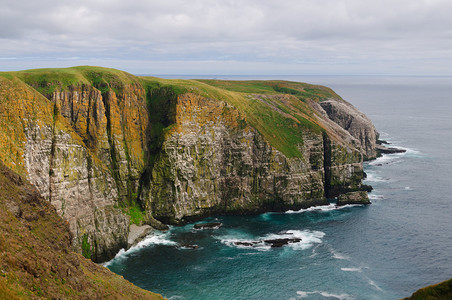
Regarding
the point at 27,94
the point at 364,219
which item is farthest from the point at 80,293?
the point at 364,219

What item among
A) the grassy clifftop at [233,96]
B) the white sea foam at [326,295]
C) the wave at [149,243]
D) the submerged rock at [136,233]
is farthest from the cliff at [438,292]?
the grassy clifftop at [233,96]

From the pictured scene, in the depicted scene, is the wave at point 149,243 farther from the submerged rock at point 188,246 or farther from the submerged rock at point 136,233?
the submerged rock at point 188,246

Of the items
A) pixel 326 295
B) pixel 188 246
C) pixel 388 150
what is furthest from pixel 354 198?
pixel 388 150

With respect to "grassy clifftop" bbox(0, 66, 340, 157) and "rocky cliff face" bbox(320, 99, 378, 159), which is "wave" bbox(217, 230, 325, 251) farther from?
"rocky cliff face" bbox(320, 99, 378, 159)

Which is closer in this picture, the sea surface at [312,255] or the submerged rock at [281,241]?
the sea surface at [312,255]

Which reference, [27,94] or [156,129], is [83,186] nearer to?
[27,94]

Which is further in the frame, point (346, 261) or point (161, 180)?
point (161, 180)
